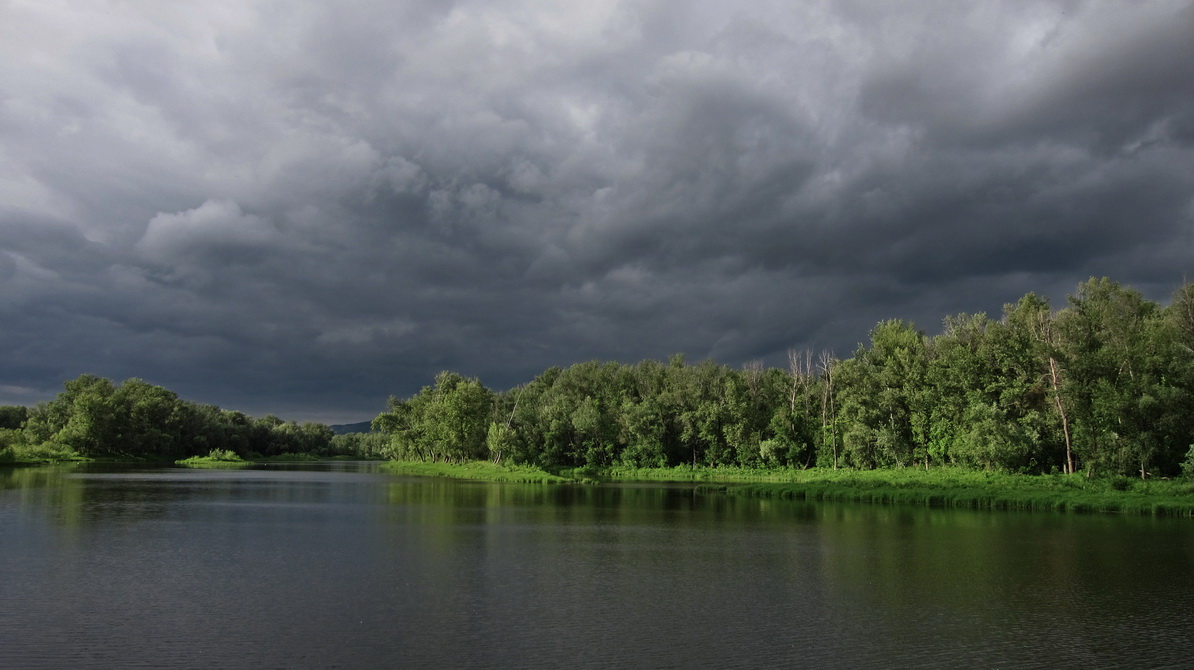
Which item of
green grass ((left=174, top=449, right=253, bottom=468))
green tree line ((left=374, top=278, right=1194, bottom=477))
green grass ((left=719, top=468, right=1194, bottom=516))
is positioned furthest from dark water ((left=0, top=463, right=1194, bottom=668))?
green grass ((left=174, top=449, right=253, bottom=468))

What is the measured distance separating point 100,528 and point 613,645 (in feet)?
94.3

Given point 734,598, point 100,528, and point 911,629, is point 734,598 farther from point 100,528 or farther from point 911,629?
point 100,528

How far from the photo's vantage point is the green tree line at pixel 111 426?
124 m

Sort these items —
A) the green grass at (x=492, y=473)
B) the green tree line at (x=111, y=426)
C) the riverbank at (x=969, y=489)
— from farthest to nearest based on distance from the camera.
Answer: the green tree line at (x=111, y=426)
the green grass at (x=492, y=473)
the riverbank at (x=969, y=489)

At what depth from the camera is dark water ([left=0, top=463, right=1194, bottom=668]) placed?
16.9m

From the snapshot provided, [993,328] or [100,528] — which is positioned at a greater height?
[993,328]

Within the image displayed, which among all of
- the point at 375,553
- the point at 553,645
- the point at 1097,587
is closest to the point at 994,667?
the point at 553,645

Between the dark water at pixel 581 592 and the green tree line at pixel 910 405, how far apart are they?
52.5 feet

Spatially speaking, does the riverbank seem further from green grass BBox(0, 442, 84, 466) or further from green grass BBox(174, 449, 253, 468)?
green grass BBox(0, 442, 84, 466)

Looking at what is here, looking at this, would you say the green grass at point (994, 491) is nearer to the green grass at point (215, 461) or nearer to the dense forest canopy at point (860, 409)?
the dense forest canopy at point (860, 409)

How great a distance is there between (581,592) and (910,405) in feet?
209

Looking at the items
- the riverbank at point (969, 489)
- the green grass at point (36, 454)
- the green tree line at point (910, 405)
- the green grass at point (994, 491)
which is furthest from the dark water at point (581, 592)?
the green grass at point (36, 454)

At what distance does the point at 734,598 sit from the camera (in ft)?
74.5

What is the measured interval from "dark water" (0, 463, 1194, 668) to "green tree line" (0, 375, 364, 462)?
3767 inches
